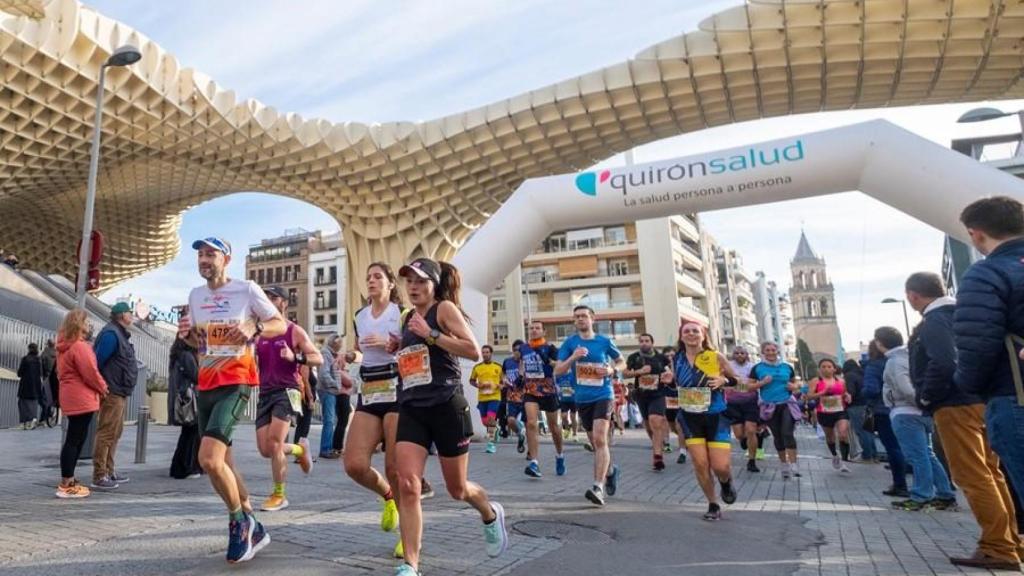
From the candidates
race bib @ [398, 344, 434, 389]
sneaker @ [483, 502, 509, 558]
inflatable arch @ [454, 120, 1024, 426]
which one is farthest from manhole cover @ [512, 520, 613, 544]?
inflatable arch @ [454, 120, 1024, 426]

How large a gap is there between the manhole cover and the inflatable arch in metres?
8.61

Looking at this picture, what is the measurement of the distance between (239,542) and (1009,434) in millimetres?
3891

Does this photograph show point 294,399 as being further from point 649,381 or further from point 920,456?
point 649,381

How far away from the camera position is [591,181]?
1285 cm

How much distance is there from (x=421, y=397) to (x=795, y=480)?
6.33 m

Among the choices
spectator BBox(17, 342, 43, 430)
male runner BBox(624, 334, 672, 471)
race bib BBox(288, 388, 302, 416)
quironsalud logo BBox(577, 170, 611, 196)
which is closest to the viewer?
race bib BBox(288, 388, 302, 416)

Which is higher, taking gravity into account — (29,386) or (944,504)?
(29,386)

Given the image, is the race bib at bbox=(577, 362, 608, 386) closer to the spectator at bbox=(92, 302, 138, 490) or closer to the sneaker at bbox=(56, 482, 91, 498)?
the spectator at bbox=(92, 302, 138, 490)

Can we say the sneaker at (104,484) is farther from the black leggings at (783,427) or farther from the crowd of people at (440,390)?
the black leggings at (783,427)

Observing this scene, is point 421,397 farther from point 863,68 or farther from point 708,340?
point 863,68

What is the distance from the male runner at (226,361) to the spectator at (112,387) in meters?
2.88

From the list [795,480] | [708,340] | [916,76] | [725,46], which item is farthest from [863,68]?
[708,340]

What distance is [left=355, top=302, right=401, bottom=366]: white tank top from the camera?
161 inches

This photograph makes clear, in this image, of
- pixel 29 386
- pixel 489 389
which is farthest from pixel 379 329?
pixel 29 386
